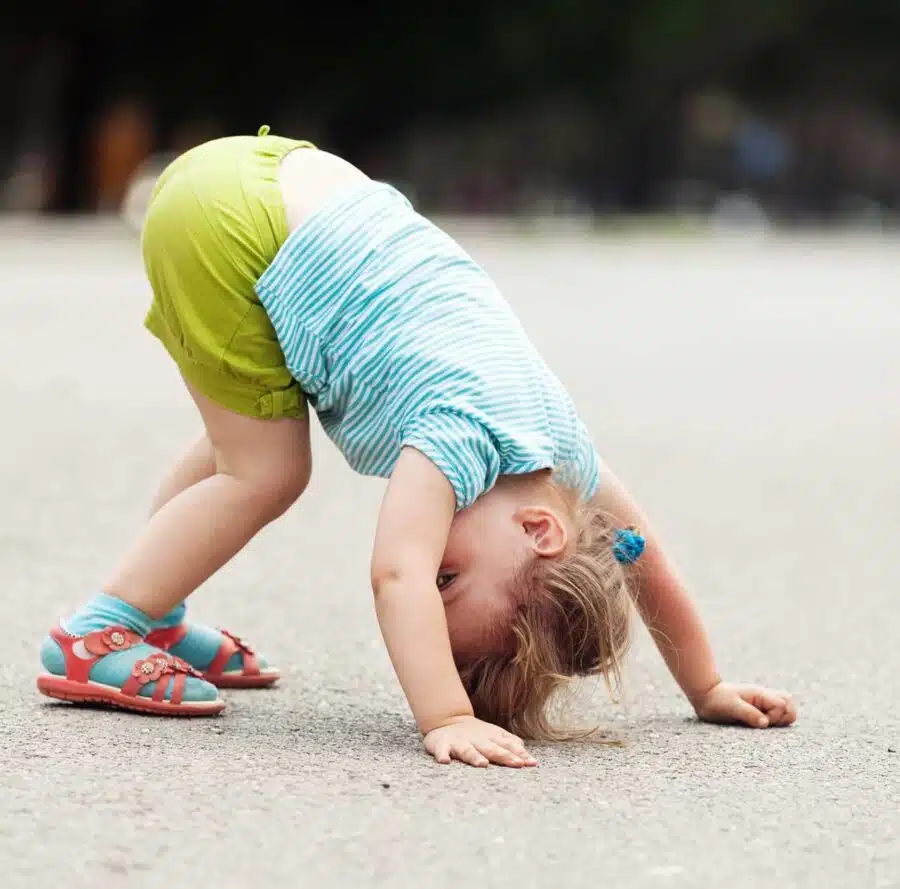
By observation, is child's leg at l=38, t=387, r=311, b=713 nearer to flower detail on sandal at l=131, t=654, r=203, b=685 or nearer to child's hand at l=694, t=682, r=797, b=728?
flower detail on sandal at l=131, t=654, r=203, b=685

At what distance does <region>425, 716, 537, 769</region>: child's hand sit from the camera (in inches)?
122

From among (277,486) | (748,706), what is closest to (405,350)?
(277,486)

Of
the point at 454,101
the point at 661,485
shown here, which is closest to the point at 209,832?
the point at 661,485

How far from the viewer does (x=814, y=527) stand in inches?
247

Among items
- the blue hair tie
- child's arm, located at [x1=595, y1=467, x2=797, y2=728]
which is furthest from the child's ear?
child's arm, located at [x1=595, y1=467, x2=797, y2=728]

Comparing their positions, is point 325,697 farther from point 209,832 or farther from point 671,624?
point 209,832

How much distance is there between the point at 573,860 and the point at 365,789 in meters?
0.43

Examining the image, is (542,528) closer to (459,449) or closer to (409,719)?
(459,449)

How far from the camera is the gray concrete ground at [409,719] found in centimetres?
260

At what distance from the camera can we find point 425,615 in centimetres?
311

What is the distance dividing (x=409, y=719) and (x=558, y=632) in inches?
17.3

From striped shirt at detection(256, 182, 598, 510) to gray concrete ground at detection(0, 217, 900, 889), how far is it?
51cm

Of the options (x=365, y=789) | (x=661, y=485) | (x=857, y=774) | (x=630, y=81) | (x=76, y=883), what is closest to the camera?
(x=76, y=883)

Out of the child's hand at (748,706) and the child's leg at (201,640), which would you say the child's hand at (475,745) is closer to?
the child's hand at (748,706)
